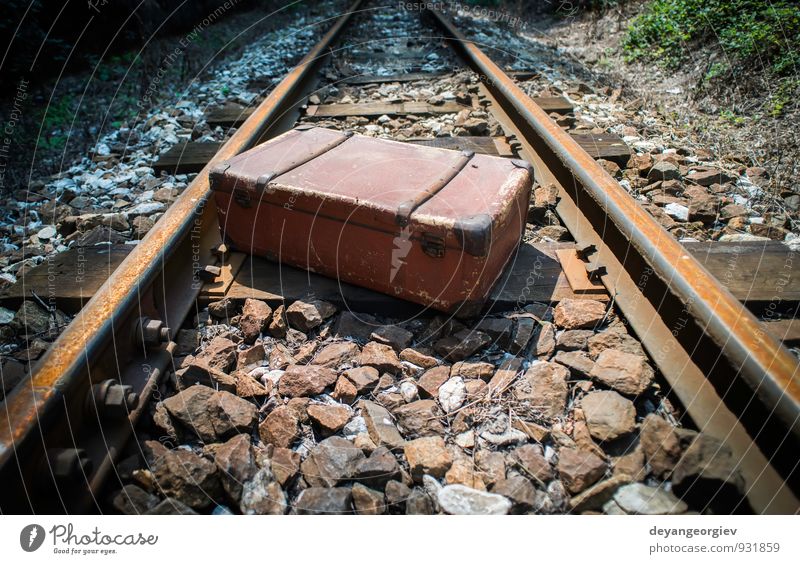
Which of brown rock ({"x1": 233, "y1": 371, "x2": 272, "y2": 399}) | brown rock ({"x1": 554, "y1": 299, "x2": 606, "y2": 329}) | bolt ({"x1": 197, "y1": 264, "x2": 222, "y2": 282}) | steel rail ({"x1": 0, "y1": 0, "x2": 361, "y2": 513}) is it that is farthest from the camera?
bolt ({"x1": 197, "y1": 264, "x2": 222, "y2": 282})

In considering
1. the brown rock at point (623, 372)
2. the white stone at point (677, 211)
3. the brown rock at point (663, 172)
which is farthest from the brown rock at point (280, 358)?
the brown rock at point (663, 172)

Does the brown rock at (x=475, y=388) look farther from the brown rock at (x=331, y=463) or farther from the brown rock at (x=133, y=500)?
the brown rock at (x=133, y=500)

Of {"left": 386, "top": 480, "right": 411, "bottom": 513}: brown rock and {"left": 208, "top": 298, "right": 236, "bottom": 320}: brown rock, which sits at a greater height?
{"left": 208, "top": 298, "right": 236, "bottom": 320}: brown rock

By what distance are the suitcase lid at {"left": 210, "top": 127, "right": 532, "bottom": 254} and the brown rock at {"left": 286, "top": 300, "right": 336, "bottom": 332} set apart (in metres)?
0.37

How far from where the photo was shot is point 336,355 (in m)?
1.92

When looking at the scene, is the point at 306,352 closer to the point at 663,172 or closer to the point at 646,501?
the point at 646,501

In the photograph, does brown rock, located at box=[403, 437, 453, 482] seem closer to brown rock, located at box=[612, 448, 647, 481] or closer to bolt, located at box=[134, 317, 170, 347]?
brown rock, located at box=[612, 448, 647, 481]

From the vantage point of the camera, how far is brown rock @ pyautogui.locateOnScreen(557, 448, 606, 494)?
1439 millimetres

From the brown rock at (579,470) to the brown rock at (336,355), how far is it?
0.80 meters

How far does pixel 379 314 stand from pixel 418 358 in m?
0.33

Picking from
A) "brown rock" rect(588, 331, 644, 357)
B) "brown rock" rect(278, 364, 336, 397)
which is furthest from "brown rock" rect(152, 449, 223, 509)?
"brown rock" rect(588, 331, 644, 357)

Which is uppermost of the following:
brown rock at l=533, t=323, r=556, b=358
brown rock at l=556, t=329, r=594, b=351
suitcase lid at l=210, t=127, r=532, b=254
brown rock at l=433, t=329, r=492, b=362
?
suitcase lid at l=210, t=127, r=532, b=254

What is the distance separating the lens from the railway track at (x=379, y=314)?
1332 mm
